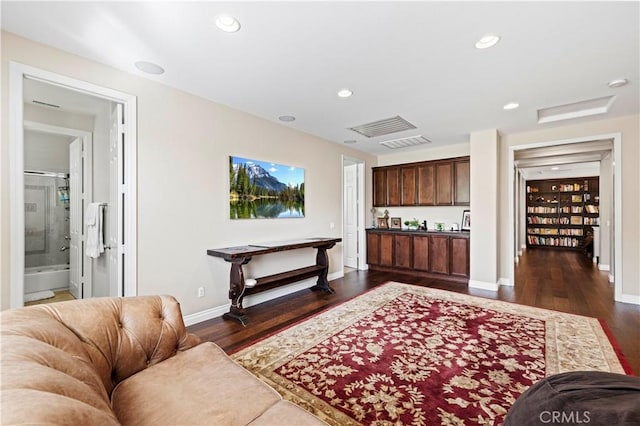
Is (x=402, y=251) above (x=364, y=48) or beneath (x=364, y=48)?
beneath

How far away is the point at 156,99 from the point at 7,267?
1.93 meters

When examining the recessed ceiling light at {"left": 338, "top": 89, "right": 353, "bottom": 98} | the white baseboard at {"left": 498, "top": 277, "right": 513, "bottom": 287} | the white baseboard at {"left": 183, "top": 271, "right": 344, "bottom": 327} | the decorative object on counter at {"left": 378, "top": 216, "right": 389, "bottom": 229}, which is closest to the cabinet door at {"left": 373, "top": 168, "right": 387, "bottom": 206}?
the decorative object on counter at {"left": 378, "top": 216, "right": 389, "bottom": 229}

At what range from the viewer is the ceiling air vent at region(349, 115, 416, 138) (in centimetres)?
410

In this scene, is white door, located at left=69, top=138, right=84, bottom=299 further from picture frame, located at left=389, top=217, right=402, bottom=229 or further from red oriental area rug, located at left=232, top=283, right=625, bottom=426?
picture frame, located at left=389, top=217, right=402, bottom=229

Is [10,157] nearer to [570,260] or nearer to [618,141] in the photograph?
[618,141]

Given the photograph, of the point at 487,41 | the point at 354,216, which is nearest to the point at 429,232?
the point at 354,216

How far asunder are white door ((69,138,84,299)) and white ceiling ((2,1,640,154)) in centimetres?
222

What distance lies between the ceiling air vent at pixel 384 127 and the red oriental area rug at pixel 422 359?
269 cm

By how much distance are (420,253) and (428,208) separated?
43.7 inches

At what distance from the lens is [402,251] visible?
18.5ft

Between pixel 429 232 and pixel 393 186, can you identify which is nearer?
pixel 429 232

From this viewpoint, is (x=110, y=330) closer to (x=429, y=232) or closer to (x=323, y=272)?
(x=323, y=272)

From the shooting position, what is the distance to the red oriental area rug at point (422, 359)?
1.78 metres

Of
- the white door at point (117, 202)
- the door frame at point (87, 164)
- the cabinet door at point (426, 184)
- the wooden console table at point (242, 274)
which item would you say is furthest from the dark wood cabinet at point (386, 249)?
the door frame at point (87, 164)
